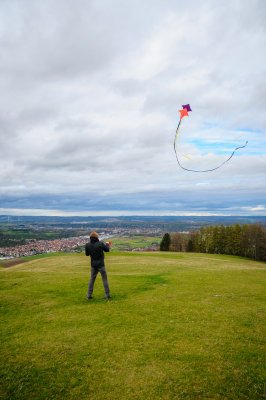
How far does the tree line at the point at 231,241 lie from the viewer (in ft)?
195

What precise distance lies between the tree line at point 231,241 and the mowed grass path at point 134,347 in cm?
5558

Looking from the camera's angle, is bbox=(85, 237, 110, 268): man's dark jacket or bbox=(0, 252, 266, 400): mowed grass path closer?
bbox=(0, 252, 266, 400): mowed grass path

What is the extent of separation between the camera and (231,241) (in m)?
63.2

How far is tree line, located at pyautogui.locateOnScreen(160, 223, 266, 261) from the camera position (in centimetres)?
5956

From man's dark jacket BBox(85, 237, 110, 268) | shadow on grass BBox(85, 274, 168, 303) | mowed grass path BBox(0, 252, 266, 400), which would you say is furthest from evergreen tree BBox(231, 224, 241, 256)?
man's dark jacket BBox(85, 237, 110, 268)

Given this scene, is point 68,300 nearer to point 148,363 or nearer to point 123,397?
point 148,363

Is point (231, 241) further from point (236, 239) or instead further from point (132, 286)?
point (132, 286)

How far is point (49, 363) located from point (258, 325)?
6615 mm

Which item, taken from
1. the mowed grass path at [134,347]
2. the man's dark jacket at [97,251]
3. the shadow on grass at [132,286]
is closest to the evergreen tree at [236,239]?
the shadow on grass at [132,286]

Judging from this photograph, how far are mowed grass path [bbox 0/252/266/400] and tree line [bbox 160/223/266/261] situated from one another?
5558cm

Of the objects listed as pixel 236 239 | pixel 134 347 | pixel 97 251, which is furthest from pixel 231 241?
pixel 134 347

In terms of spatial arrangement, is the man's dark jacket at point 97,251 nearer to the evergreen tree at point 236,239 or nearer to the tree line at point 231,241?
the tree line at point 231,241

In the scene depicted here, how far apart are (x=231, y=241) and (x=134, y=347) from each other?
6416cm

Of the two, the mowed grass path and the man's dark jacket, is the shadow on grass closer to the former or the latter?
the mowed grass path
